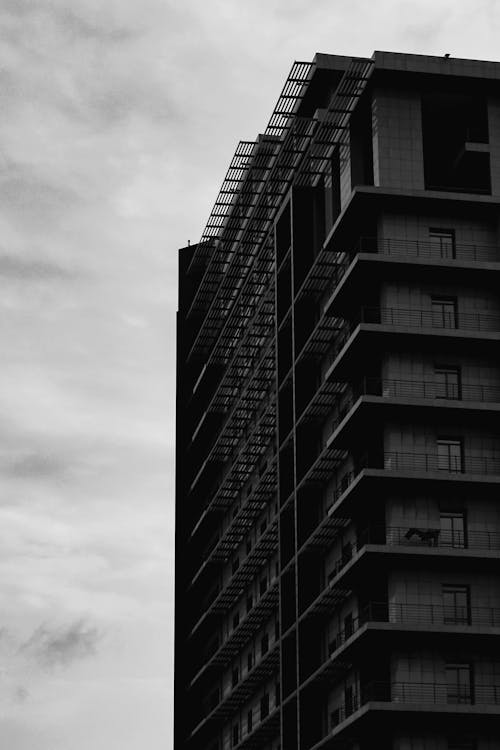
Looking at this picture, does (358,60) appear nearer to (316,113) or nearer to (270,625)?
(316,113)

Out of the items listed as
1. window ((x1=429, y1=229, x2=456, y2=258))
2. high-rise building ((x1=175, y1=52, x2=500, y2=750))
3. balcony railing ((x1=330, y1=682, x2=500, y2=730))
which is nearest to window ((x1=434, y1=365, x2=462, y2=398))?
high-rise building ((x1=175, y1=52, x2=500, y2=750))

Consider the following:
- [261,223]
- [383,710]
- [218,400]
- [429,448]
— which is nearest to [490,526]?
[429,448]

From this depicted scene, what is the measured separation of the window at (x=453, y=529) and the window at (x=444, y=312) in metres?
10.5

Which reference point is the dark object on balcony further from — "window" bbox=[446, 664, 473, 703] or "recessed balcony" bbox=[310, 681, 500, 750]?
"recessed balcony" bbox=[310, 681, 500, 750]

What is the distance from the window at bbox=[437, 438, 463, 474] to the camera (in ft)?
278

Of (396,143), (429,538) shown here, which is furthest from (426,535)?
(396,143)

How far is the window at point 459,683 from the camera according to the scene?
8044 cm

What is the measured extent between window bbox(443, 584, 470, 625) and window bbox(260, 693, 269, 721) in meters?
28.6

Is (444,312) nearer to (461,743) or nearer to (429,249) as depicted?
(429,249)

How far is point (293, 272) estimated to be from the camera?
103m

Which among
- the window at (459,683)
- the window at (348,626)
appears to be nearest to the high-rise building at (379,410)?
the window at (459,683)

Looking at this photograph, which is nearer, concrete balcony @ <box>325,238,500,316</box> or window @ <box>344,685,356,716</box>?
window @ <box>344,685,356,716</box>

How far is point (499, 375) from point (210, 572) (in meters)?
49.6

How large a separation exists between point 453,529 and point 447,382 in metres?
8.27
